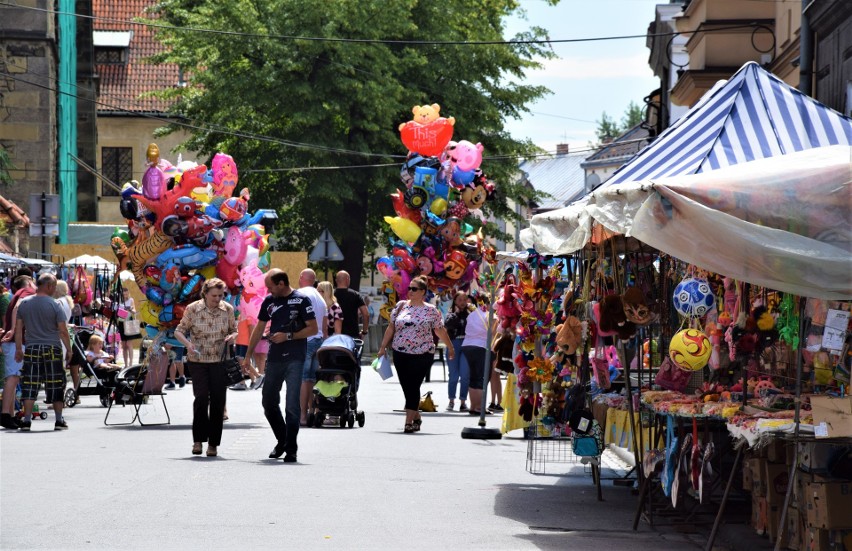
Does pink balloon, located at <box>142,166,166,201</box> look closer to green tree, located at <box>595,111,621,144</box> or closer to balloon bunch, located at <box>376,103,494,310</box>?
balloon bunch, located at <box>376,103,494,310</box>

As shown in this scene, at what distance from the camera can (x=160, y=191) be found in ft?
60.4

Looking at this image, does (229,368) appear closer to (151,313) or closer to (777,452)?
(151,313)

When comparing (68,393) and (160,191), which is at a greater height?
(160,191)

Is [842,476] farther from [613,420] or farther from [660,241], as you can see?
[613,420]

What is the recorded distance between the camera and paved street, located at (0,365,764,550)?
376 inches

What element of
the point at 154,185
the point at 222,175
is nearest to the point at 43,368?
the point at 154,185

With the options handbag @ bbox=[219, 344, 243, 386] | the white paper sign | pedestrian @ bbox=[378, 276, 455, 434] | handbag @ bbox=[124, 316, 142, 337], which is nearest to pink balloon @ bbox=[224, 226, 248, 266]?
pedestrian @ bbox=[378, 276, 455, 434]

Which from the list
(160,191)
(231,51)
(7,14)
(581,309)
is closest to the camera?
(581,309)

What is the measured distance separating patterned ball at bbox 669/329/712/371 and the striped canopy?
1148 millimetres

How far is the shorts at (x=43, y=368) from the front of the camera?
17.0 meters

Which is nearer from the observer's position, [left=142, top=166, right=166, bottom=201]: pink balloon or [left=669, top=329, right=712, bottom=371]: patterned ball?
[left=669, top=329, right=712, bottom=371]: patterned ball

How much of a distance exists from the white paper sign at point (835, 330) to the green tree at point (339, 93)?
1236 inches

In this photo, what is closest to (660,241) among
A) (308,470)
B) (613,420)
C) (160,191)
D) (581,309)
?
(613,420)

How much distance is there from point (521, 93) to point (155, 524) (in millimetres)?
35258
